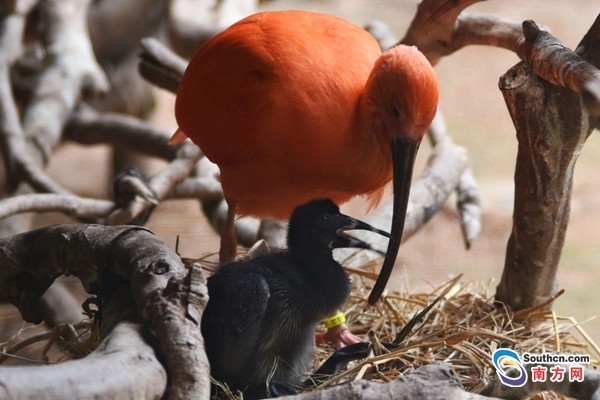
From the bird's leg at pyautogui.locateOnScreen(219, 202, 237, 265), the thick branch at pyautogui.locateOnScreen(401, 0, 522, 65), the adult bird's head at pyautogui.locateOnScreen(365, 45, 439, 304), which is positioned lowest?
the bird's leg at pyautogui.locateOnScreen(219, 202, 237, 265)

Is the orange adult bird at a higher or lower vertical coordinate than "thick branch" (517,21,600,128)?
lower

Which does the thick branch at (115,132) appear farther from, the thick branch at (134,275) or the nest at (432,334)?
the thick branch at (134,275)

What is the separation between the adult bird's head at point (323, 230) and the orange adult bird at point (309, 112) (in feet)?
1.00

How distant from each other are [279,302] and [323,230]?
27cm

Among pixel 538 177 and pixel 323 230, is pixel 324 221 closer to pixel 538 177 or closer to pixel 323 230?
pixel 323 230

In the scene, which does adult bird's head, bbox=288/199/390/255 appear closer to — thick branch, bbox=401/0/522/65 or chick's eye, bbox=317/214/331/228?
chick's eye, bbox=317/214/331/228

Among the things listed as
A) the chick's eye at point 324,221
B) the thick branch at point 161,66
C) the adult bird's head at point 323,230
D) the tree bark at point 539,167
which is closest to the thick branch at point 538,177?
the tree bark at point 539,167

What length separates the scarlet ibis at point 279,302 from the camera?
247cm

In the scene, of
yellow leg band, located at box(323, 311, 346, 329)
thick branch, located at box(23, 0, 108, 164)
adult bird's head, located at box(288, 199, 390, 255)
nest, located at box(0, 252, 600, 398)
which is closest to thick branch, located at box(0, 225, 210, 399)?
nest, located at box(0, 252, 600, 398)

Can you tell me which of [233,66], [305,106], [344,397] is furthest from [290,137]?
[344,397]

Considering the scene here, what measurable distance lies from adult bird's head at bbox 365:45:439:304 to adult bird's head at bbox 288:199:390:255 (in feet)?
0.95

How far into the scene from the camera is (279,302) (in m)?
2.60

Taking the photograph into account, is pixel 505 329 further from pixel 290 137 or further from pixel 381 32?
pixel 381 32

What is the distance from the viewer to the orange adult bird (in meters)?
3.02
